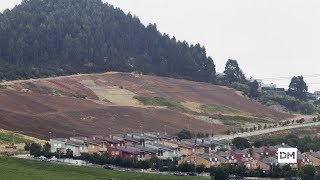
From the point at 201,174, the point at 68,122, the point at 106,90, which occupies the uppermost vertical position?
the point at 106,90

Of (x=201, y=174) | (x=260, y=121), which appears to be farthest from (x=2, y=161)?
(x=260, y=121)

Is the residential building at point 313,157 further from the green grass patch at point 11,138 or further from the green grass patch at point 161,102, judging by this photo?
the green grass patch at point 161,102

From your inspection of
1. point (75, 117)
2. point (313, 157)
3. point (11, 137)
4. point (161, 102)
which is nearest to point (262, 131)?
point (161, 102)

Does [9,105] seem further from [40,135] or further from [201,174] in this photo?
[201,174]

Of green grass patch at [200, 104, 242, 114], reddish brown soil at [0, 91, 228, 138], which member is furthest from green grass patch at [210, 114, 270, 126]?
reddish brown soil at [0, 91, 228, 138]

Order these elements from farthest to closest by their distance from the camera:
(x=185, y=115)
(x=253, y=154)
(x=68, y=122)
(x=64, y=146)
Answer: (x=185, y=115) < (x=68, y=122) < (x=253, y=154) < (x=64, y=146)

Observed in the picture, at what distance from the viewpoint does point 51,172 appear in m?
92.1

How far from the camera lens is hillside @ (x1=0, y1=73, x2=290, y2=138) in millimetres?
141250

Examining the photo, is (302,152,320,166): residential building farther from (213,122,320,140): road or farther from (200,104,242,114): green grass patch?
(200,104,242,114): green grass patch

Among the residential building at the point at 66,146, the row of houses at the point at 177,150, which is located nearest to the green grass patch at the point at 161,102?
the row of houses at the point at 177,150

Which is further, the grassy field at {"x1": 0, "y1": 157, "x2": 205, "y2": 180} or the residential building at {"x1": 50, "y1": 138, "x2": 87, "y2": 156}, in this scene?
the residential building at {"x1": 50, "y1": 138, "x2": 87, "y2": 156}

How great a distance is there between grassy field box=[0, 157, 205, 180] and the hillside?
32.0 meters

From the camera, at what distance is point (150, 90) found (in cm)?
19850

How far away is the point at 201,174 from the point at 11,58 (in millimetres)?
108402
